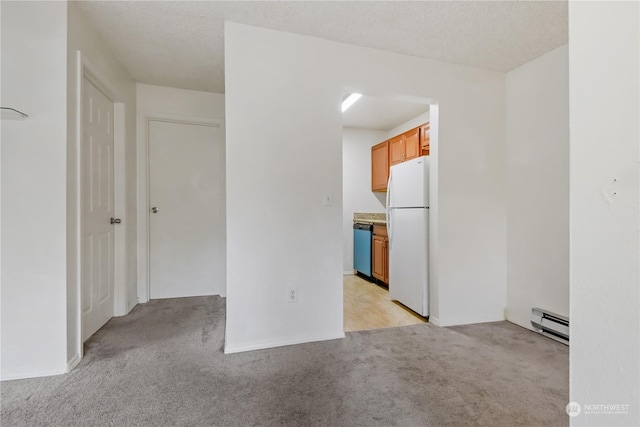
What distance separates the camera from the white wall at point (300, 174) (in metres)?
2.10

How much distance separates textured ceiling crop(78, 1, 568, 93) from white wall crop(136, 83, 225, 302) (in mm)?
549

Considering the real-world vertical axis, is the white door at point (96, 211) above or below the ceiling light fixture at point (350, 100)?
below

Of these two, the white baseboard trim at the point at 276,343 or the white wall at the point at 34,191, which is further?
the white baseboard trim at the point at 276,343

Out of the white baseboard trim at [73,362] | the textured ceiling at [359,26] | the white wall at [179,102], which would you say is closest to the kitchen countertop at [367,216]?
the white wall at [179,102]

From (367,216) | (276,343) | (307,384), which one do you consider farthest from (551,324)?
(367,216)

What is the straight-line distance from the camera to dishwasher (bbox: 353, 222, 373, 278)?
171 inches

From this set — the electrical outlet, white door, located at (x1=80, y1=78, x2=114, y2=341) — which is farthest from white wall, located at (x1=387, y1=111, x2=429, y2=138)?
white door, located at (x1=80, y1=78, x2=114, y2=341)

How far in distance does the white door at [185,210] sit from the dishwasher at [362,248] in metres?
2.05

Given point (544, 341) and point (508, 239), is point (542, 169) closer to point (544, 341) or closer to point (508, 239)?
point (508, 239)

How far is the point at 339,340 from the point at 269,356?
555mm

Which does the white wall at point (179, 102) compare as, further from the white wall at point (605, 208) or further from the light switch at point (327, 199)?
the white wall at point (605, 208)

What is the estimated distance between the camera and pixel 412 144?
3.75 m

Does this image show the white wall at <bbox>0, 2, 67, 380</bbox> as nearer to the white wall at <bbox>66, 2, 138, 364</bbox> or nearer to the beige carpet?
the white wall at <bbox>66, 2, 138, 364</bbox>

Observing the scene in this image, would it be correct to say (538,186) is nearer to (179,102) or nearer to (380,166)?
(380,166)
